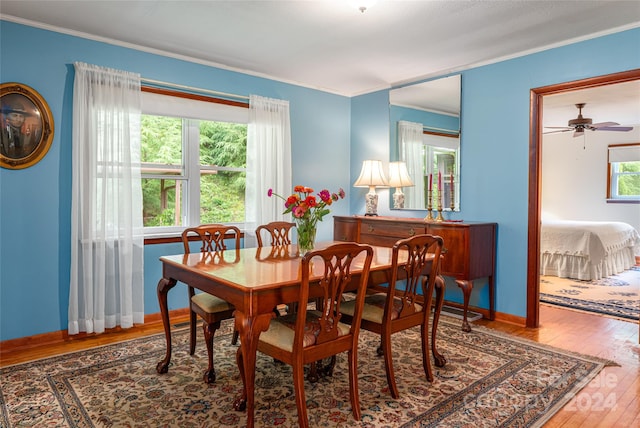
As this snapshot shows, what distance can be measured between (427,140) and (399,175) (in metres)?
0.47

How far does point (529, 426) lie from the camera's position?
6.98 ft

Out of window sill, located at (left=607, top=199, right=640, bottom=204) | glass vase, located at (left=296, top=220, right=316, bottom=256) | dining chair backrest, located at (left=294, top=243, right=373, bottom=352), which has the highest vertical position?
window sill, located at (left=607, top=199, right=640, bottom=204)

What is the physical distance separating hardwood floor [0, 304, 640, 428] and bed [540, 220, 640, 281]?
166cm

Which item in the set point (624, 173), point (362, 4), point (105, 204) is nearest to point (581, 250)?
point (624, 173)

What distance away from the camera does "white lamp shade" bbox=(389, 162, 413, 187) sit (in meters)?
Answer: 4.63

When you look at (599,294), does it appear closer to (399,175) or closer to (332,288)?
(399,175)

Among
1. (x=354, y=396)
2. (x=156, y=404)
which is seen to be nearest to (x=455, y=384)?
(x=354, y=396)

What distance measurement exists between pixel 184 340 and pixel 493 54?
3567mm

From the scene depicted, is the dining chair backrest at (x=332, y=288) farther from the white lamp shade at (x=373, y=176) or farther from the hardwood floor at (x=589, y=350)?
the white lamp shade at (x=373, y=176)

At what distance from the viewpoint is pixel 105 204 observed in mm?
3475

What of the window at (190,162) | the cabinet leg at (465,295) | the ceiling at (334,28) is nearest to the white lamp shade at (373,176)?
the ceiling at (334,28)

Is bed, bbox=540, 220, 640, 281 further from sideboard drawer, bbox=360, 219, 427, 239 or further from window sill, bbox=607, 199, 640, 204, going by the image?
sideboard drawer, bbox=360, 219, 427, 239

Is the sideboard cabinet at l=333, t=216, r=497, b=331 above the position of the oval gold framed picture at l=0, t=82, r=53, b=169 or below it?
below

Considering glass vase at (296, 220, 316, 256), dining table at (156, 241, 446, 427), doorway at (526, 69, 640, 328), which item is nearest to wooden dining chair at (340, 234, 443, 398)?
dining table at (156, 241, 446, 427)
